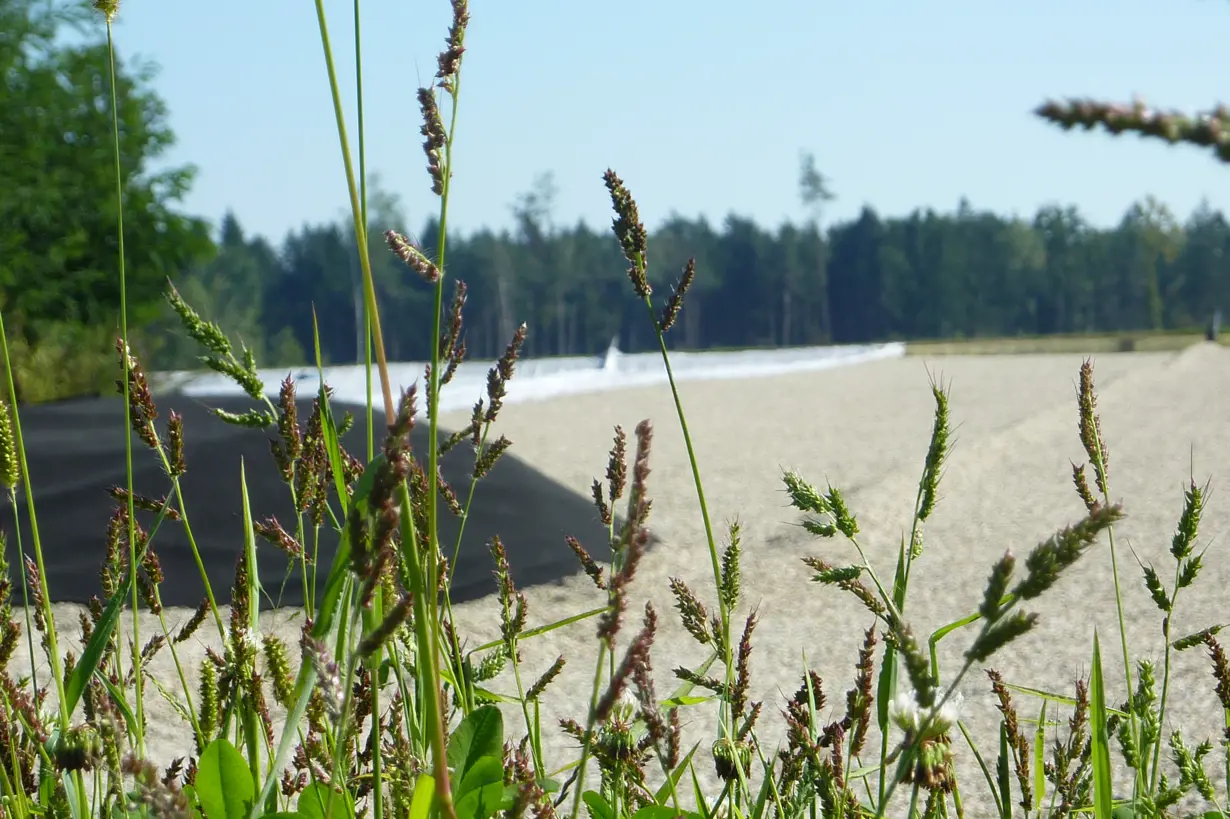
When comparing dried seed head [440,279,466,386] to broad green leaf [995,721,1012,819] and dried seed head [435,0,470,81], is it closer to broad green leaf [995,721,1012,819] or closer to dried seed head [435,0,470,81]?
dried seed head [435,0,470,81]

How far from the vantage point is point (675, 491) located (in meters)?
6.91

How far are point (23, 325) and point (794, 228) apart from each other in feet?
171

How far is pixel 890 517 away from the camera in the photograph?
239 inches

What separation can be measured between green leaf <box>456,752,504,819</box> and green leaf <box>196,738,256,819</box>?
195 mm

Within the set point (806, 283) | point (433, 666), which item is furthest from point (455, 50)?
point (806, 283)

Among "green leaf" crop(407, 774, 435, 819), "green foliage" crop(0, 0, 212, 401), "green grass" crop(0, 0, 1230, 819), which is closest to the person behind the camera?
"green grass" crop(0, 0, 1230, 819)

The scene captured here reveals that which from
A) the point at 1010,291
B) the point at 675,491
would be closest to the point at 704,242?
the point at 1010,291

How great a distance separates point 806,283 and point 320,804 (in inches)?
2751

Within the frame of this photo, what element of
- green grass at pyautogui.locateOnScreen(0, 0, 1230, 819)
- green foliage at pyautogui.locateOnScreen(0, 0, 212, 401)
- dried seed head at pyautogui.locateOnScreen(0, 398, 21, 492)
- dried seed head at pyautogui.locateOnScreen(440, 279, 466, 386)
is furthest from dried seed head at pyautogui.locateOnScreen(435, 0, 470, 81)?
green foliage at pyautogui.locateOnScreen(0, 0, 212, 401)

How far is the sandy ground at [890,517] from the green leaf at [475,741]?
44 cm

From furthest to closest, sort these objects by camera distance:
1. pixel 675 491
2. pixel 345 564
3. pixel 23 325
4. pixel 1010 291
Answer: pixel 1010 291, pixel 23 325, pixel 675 491, pixel 345 564

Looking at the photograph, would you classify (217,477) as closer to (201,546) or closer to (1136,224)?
(201,546)

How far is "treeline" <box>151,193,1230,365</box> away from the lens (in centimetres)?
6550

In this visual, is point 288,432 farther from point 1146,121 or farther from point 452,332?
point 1146,121
